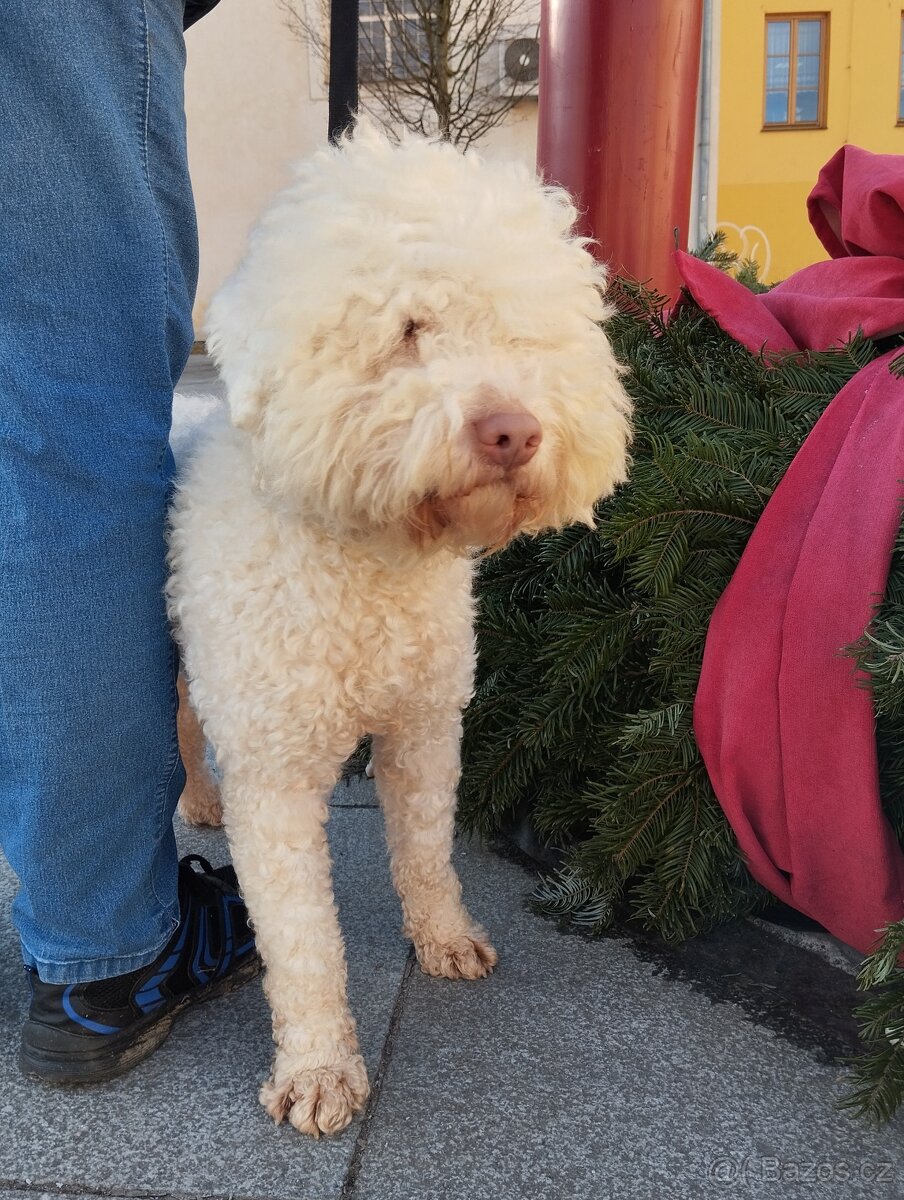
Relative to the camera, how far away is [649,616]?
73.8 inches

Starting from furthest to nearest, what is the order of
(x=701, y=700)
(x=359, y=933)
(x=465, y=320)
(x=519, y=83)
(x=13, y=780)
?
(x=519, y=83), (x=359, y=933), (x=701, y=700), (x=13, y=780), (x=465, y=320)

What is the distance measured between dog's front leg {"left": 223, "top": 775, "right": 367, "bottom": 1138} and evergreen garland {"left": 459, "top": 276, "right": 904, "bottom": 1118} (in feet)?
2.00

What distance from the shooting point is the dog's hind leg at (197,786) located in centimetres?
263

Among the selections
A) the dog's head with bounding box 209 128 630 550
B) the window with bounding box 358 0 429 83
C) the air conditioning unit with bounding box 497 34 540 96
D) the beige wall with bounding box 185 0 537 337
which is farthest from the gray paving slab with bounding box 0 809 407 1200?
the air conditioning unit with bounding box 497 34 540 96

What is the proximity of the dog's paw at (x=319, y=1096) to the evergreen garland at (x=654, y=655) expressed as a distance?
653mm

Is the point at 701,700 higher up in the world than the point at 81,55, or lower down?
lower down

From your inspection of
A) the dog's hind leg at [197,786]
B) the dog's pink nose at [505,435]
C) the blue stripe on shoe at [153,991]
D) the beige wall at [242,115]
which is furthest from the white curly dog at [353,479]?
the beige wall at [242,115]

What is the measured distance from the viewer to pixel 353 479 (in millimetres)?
1366

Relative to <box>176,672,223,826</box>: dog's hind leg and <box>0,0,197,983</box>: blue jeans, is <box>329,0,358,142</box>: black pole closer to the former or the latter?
<box>0,0,197,983</box>: blue jeans

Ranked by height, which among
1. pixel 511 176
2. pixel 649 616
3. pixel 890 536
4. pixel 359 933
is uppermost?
pixel 511 176

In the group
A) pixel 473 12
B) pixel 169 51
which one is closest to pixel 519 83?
pixel 473 12

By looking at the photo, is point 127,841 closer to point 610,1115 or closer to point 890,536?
point 610,1115

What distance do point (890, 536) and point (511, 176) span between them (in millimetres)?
814

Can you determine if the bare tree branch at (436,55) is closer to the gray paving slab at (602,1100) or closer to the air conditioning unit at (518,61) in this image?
the air conditioning unit at (518,61)
